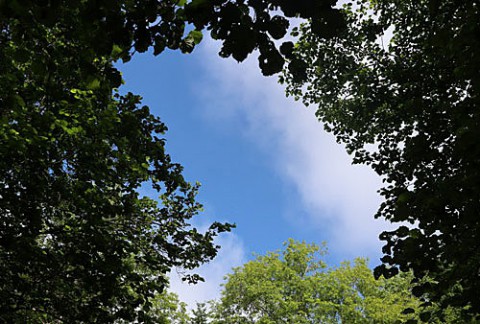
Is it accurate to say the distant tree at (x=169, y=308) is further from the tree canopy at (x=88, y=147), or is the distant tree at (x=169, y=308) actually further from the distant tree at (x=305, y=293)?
the tree canopy at (x=88, y=147)

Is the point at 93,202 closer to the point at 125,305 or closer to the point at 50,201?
the point at 50,201

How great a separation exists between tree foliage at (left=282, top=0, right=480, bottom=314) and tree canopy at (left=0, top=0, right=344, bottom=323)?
89 cm

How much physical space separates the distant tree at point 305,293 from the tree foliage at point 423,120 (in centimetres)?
1598

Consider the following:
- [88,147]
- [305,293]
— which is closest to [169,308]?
[305,293]

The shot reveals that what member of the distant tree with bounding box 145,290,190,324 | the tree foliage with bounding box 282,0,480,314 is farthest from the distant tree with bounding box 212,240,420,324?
the tree foliage with bounding box 282,0,480,314

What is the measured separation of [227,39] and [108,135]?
652 centimetres

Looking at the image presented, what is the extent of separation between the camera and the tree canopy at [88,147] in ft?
9.70

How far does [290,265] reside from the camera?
31.0 meters

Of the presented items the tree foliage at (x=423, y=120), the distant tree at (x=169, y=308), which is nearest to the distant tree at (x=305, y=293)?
the distant tree at (x=169, y=308)

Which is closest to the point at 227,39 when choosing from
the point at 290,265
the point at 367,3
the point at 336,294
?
the point at 367,3

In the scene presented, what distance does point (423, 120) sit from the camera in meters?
8.41

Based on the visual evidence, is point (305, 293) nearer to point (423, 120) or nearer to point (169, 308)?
point (169, 308)

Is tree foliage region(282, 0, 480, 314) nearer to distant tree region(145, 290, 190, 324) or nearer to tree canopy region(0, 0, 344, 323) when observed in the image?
tree canopy region(0, 0, 344, 323)

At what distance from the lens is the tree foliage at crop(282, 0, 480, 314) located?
4.25m
